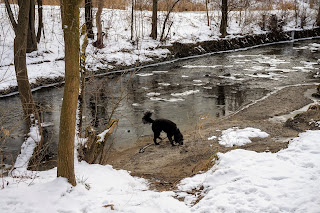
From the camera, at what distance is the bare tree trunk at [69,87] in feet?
14.9

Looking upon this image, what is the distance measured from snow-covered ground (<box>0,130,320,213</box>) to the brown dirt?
787 millimetres

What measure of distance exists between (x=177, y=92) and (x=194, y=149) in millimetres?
7616

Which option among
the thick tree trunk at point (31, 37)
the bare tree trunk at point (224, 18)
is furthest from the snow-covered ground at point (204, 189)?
the bare tree trunk at point (224, 18)

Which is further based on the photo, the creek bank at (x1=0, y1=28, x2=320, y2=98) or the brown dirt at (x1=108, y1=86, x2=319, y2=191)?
the creek bank at (x1=0, y1=28, x2=320, y2=98)

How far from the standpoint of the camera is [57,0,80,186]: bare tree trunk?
4.54 metres

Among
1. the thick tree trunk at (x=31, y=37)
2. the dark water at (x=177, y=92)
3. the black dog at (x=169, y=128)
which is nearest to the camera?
the black dog at (x=169, y=128)

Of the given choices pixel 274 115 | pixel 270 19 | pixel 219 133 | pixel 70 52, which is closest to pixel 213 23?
pixel 270 19

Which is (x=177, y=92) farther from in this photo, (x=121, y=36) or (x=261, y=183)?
(x=261, y=183)

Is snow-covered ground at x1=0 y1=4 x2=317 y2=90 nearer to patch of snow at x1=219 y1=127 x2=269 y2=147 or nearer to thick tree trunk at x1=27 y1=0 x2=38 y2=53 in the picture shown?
thick tree trunk at x1=27 y1=0 x2=38 y2=53

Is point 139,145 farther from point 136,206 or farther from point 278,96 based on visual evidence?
point 278,96

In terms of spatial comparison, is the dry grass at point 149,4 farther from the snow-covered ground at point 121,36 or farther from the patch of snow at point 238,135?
the patch of snow at point 238,135

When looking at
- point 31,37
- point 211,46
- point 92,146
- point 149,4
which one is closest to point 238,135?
point 92,146

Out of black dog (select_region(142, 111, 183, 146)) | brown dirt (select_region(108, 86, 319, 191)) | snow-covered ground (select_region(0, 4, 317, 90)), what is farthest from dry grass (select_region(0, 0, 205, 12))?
black dog (select_region(142, 111, 183, 146))

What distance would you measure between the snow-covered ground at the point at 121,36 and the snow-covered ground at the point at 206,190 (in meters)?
8.10
